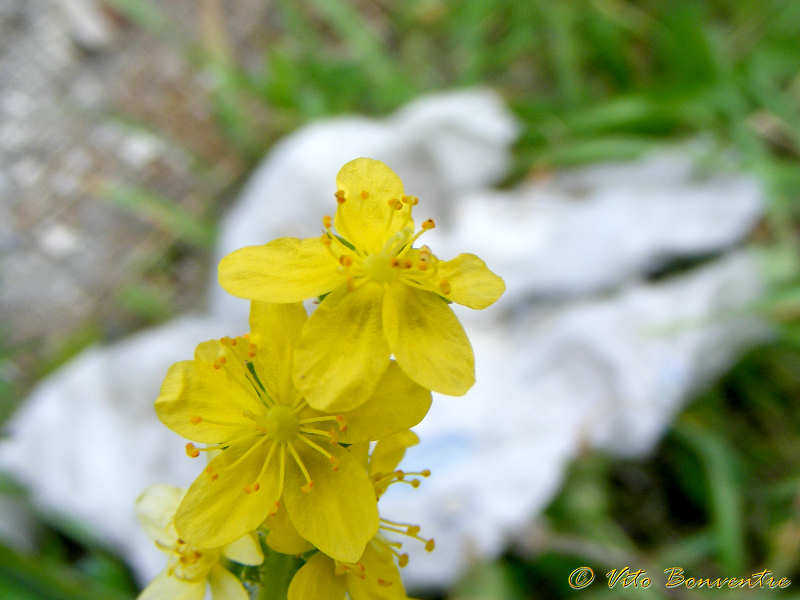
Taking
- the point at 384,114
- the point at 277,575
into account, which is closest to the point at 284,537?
the point at 277,575

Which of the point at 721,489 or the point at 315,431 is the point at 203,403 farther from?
the point at 721,489

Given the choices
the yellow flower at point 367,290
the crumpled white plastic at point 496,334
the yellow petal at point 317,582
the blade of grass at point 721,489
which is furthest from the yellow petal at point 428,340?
the blade of grass at point 721,489

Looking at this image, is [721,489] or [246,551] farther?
[721,489]

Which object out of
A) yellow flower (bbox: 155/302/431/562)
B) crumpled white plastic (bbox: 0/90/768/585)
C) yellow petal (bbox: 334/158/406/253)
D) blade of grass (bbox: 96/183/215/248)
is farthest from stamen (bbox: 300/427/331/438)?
blade of grass (bbox: 96/183/215/248)

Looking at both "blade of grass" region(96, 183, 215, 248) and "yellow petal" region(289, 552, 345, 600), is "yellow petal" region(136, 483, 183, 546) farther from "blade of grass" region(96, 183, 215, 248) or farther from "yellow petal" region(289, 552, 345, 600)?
"blade of grass" region(96, 183, 215, 248)

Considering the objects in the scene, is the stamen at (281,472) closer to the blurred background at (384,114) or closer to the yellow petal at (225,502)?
the yellow petal at (225,502)

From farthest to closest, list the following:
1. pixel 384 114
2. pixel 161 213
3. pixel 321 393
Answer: pixel 384 114, pixel 161 213, pixel 321 393
